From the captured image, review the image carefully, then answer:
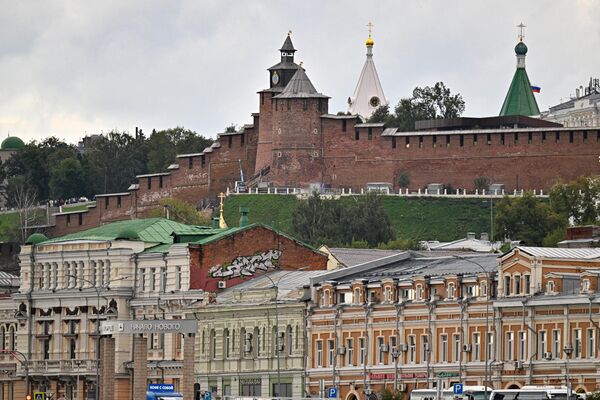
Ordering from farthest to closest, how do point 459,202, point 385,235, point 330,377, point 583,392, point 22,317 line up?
point 459,202 < point 385,235 < point 22,317 < point 330,377 < point 583,392

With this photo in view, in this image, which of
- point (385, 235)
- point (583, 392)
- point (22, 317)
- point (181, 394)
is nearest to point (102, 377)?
point (181, 394)

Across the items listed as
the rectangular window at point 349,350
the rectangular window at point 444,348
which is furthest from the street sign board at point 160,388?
the rectangular window at point 444,348

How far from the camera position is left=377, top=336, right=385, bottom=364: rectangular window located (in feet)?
336

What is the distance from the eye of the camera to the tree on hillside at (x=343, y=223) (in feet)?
568

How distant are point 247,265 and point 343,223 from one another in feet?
185

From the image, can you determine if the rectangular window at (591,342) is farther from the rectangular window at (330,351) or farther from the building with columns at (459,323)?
the rectangular window at (330,351)

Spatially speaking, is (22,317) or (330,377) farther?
(22,317)

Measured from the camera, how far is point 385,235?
174 metres

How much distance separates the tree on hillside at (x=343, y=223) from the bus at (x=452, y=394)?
78.6 meters

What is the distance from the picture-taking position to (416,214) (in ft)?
618

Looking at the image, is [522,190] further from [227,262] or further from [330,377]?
[330,377]

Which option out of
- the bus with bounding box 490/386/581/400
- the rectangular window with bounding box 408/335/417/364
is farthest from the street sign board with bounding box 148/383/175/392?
the bus with bounding box 490/386/581/400

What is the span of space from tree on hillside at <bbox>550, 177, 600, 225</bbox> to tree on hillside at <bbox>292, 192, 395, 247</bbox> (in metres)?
11.6

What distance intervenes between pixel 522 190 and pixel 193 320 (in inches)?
3520
